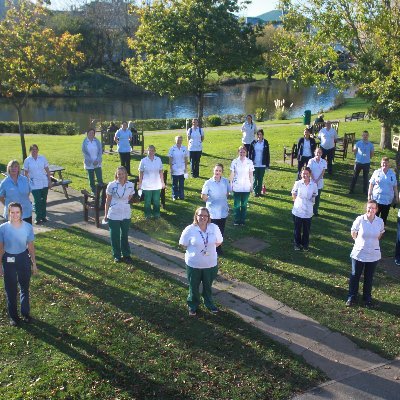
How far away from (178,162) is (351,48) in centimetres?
820

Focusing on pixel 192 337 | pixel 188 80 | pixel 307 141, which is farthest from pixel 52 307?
pixel 188 80

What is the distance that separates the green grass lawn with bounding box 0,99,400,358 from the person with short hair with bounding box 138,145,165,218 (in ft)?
1.62

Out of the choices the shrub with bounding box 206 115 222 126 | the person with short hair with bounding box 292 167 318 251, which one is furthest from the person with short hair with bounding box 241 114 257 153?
the shrub with bounding box 206 115 222 126

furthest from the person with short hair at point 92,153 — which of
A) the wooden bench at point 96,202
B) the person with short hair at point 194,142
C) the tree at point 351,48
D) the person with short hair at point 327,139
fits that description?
the tree at point 351,48

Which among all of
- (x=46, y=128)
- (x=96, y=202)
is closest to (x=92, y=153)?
(x=96, y=202)

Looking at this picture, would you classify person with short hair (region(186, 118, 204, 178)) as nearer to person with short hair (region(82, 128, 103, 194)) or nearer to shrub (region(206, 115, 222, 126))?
person with short hair (region(82, 128, 103, 194))

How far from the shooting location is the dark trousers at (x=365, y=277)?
7652 millimetres

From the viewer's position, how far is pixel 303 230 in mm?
9781

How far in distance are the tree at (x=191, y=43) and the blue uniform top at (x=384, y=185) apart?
13.3 meters

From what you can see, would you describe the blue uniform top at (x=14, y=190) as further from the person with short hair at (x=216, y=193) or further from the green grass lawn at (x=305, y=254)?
the person with short hair at (x=216, y=193)

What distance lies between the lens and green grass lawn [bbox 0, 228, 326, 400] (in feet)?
19.0

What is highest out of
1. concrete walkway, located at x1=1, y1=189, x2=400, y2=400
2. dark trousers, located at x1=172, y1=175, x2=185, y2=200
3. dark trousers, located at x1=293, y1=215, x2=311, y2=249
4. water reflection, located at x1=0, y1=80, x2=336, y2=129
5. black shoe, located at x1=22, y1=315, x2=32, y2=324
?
water reflection, located at x1=0, y1=80, x2=336, y2=129

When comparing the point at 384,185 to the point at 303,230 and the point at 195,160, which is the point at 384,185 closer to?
the point at 303,230

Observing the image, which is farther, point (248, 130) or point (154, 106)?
point (154, 106)
